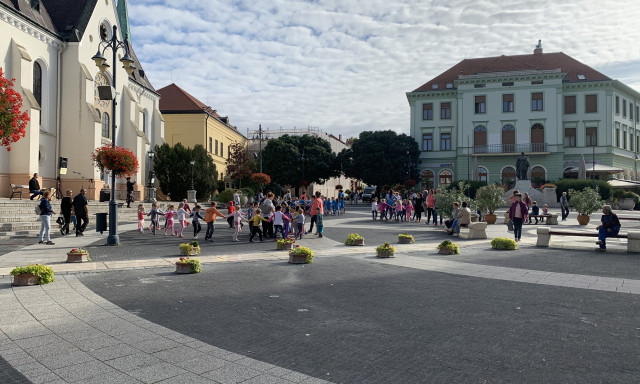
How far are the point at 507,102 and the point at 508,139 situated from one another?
4345 millimetres

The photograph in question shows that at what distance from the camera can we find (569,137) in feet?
180

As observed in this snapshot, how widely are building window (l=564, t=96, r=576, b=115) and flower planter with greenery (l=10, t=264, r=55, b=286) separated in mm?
58179

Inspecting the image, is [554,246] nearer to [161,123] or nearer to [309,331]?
[309,331]

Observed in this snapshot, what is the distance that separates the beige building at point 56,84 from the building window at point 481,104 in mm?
39968

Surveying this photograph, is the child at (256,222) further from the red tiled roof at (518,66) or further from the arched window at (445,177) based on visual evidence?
the red tiled roof at (518,66)

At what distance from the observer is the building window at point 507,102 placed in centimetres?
5472

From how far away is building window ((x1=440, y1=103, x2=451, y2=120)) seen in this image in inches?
2281

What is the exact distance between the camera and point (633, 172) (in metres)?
59.3

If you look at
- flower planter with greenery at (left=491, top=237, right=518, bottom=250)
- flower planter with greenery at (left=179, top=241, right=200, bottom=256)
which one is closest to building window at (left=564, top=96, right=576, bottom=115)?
flower planter with greenery at (left=491, top=237, right=518, bottom=250)

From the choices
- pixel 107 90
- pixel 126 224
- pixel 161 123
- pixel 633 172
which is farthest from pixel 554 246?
pixel 633 172

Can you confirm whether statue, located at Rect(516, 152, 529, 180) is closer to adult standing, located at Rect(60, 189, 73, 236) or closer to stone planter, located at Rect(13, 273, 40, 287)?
adult standing, located at Rect(60, 189, 73, 236)

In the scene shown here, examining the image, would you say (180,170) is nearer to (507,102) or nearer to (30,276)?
(30,276)

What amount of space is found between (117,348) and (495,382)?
3.94 meters

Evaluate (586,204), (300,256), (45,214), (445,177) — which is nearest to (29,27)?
(45,214)
